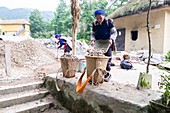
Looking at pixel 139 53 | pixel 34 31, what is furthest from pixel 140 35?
pixel 34 31

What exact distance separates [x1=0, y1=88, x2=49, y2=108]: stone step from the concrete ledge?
274mm

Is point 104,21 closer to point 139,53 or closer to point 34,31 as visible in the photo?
point 139,53

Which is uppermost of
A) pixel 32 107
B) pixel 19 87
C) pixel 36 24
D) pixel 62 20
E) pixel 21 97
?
pixel 36 24

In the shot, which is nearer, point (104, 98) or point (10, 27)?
point (104, 98)

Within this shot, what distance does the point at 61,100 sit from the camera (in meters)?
2.83

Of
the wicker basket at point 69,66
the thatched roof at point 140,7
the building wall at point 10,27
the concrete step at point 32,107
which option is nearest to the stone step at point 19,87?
the concrete step at point 32,107

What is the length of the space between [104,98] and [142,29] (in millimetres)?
8021

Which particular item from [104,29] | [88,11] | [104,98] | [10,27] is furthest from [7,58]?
[10,27]

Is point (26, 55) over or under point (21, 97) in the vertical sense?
over

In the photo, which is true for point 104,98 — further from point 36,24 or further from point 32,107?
point 36,24

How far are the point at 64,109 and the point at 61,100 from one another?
0.17m

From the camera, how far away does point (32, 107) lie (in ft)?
8.38

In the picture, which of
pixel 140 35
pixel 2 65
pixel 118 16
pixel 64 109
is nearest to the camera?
pixel 64 109

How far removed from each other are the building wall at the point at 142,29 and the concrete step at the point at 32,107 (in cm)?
604
